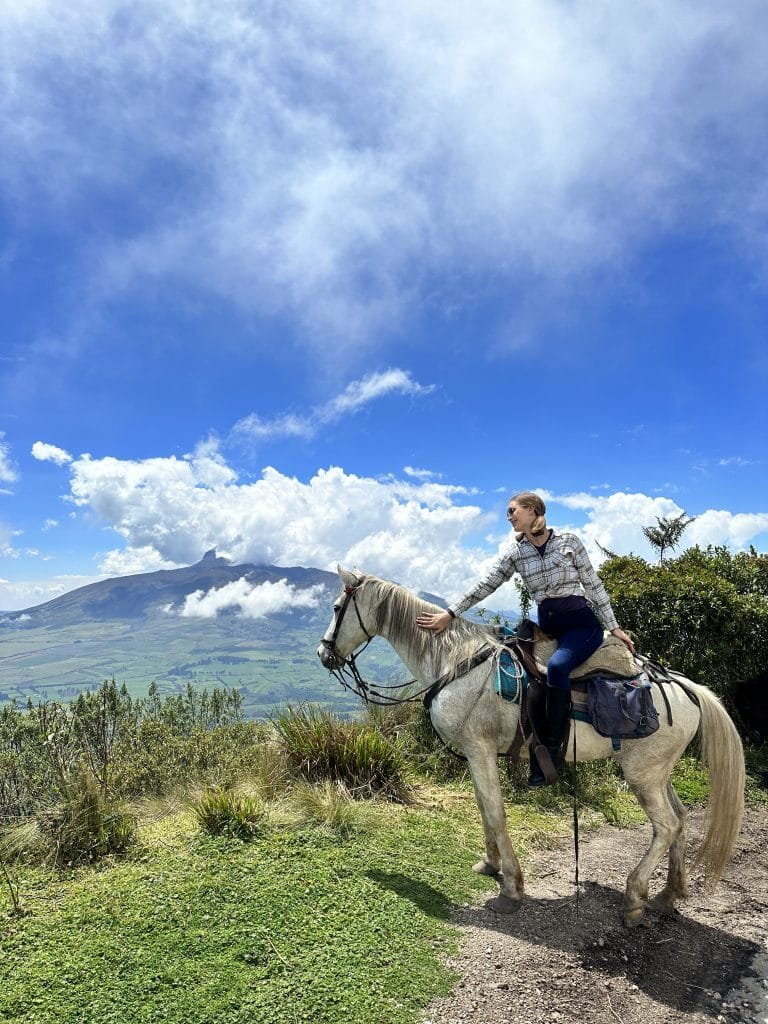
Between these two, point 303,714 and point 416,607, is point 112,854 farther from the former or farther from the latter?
point 416,607

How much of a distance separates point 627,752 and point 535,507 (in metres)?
2.21

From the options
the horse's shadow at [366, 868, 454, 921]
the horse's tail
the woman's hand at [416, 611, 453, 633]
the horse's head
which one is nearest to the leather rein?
the horse's head

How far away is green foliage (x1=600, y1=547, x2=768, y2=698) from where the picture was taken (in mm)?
9961

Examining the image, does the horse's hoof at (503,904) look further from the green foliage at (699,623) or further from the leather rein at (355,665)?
the green foliage at (699,623)

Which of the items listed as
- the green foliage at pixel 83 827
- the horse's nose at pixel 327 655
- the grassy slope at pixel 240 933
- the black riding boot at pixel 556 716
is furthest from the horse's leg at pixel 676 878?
the green foliage at pixel 83 827

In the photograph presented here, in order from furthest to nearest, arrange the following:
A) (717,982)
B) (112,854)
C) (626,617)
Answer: (626,617) < (112,854) < (717,982)

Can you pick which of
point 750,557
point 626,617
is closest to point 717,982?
point 626,617

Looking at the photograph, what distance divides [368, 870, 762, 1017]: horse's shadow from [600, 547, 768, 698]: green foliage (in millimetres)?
5922

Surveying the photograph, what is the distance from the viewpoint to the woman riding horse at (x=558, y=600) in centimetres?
463

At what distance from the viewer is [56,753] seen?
5945 mm

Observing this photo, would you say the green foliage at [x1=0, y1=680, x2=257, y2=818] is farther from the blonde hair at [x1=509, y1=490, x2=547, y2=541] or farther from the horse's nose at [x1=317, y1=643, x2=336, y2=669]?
the blonde hair at [x1=509, y1=490, x2=547, y2=541]

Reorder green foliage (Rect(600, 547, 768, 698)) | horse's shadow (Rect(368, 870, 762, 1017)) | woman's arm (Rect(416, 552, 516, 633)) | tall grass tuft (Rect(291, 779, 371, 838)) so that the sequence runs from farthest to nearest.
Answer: green foliage (Rect(600, 547, 768, 698)) < tall grass tuft (Rect(291, 779, 371, 838)) < woman's arm (Rect(416, 552, 516, 633)) < horse's shadow (Rect(368, 870, 762, 1017))

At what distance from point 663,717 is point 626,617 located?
6.11 metres

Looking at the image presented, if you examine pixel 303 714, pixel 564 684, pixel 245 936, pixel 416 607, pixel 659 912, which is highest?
pixel 416 607
